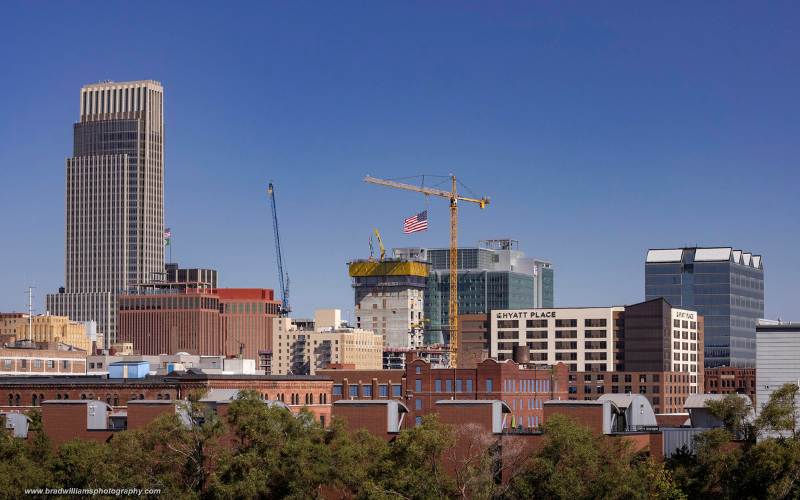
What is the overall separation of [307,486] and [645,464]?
966 inches

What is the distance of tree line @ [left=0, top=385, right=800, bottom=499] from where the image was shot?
99500 millimetres

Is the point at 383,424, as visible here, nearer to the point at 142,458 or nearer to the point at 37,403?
the point at 142,458

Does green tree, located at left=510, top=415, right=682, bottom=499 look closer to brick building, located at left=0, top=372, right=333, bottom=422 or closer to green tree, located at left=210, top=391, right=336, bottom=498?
green tree, located at left=210, top=391, right=336, bottom=498

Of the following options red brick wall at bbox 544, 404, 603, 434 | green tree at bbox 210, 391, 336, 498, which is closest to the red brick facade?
green tree at bbox 210, 391, 336, 498

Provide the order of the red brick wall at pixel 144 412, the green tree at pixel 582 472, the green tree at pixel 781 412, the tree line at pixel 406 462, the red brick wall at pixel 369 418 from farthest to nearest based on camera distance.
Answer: the red brick wall at pixel 144 412, the red brick wall at pixel 369 418, the tree line at pixel 406 462, the green tree at pixel 582 472, the green tree at pixel 781 412

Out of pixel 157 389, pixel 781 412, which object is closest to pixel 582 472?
pixel 781 412

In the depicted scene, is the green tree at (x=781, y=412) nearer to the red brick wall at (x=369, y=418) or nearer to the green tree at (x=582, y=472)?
the green tree at (x=582, y=472)

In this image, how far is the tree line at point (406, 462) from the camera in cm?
9950

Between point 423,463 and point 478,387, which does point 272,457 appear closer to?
point 423,463

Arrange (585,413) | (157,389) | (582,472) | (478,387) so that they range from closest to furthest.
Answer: (582,472)
(585,413)
(157,389)
(478,387)

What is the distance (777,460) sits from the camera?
9650cm

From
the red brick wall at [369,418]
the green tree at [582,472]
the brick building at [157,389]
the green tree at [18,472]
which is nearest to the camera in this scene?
the green tree at [582,472]

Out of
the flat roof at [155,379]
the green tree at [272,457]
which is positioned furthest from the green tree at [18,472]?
the flat roof at [155,379]

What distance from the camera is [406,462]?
102375mm
